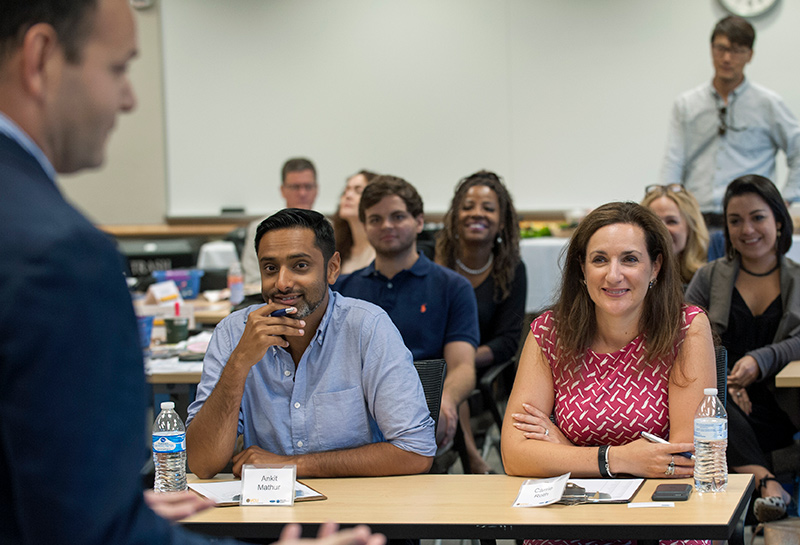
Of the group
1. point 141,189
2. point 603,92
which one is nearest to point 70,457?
point 603,92

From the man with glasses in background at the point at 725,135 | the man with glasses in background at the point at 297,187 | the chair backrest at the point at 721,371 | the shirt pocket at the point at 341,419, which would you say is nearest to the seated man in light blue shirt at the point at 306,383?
the shirt pocket at the point at 341,419

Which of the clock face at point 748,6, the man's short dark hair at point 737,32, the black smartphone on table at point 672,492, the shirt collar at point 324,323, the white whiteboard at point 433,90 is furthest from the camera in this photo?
the white whiteboard at point 433,90

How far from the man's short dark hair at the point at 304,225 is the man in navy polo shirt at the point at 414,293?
958 mm

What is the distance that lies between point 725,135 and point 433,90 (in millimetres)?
3218

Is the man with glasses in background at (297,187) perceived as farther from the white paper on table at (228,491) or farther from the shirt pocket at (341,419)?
the white paper on table at (228,491)

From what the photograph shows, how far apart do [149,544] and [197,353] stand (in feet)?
9.28

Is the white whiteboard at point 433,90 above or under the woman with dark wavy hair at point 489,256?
above

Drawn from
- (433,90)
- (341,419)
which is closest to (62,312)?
(341,419)

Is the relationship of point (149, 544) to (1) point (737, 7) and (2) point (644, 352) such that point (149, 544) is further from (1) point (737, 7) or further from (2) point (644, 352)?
(1) point (737, 7)

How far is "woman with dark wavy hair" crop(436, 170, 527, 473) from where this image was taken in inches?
154

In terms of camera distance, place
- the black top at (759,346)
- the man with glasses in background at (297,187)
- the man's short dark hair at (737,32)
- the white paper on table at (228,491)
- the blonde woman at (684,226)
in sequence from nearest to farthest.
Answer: the white paper on table at (228,491), the black top at (759,346), the blonde woman at (684,226), the man's short dark hair at (737,32), the man with glasses in background at (297,187)

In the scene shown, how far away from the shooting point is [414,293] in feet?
11.3

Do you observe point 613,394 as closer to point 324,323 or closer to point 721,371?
point 721,371

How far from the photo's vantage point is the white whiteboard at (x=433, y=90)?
760cm
